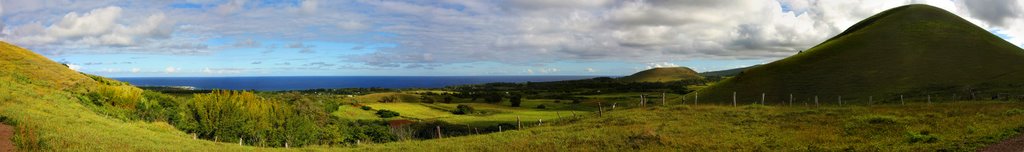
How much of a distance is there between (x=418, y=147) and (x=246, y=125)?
93.4 ft

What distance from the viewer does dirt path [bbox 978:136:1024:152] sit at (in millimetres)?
18166

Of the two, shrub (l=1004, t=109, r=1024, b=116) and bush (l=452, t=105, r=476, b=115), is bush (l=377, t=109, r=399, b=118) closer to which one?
bush (l=452, t=105, r=476, b=115)

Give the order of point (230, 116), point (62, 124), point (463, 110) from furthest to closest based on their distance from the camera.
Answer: point (463, 110)
point (230, 116)
point (62, 124)

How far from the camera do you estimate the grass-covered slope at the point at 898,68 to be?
2840 inches

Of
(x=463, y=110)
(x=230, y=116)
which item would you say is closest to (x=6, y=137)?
(x=230, y=116)

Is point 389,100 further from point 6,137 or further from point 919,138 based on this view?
point 919,138

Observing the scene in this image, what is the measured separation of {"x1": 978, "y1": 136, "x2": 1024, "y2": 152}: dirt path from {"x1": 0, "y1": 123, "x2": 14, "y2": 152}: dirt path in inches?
1520

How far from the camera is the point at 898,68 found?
8669 cm

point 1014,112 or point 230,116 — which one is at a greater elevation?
point 1014,112

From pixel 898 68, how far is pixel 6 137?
108 meters

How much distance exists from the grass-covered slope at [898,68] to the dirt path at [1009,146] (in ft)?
170

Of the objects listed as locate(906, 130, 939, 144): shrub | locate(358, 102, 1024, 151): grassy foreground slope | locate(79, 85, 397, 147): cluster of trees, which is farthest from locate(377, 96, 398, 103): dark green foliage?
locate(906, 130, 939, 144): shrub

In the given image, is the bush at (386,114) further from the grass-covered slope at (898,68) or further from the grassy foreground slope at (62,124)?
the grass-covered slope at (898,68)

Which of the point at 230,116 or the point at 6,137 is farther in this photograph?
the point at 230,116
